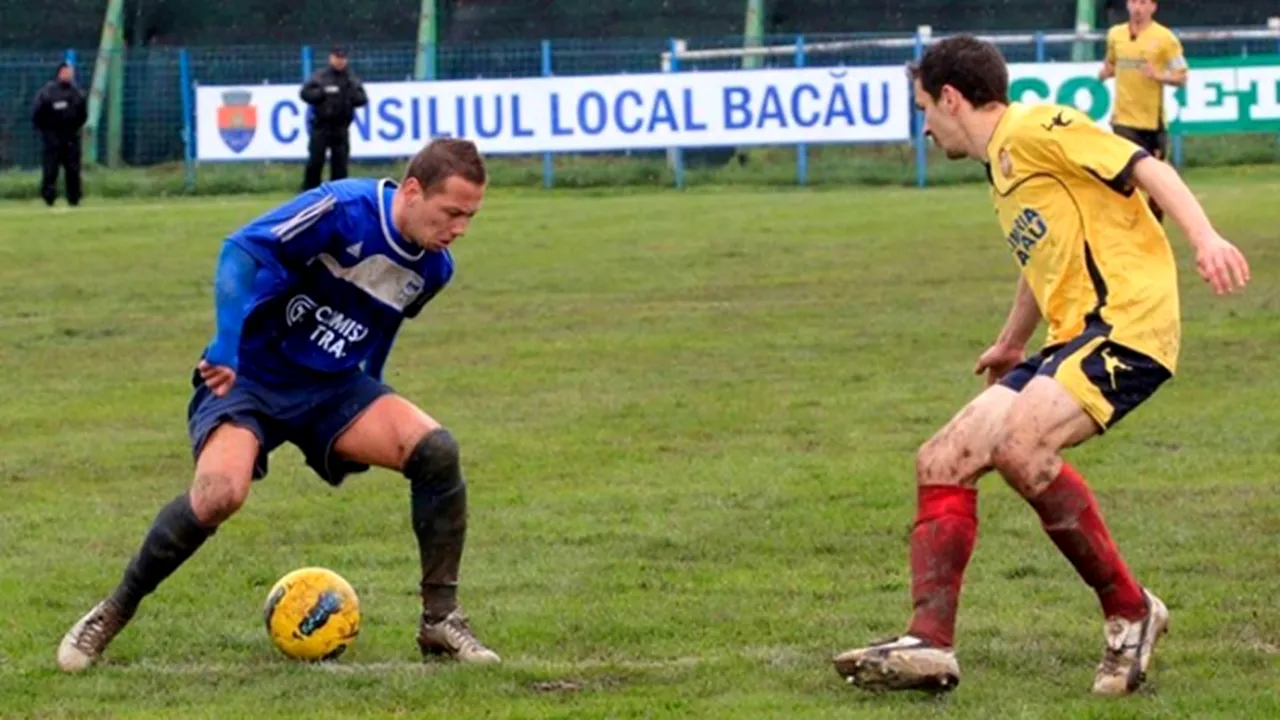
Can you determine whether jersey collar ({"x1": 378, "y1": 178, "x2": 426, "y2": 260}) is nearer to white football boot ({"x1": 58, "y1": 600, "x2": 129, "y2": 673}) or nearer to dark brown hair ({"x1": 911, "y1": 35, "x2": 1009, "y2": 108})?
white football boot ({"x1": 58, "y1": 600, "x2": 129, "y2": 673})

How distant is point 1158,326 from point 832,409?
5.84 m

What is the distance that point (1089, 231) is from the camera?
5.80 meters

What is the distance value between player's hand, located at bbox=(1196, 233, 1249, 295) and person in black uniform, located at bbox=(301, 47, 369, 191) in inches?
876

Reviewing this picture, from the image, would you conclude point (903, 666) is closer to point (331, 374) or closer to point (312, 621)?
point (312, 621)

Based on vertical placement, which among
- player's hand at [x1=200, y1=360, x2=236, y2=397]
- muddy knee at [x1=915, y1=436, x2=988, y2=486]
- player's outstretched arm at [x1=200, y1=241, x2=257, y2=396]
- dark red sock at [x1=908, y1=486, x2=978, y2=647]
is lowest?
dark red sock at [x1=908, y1=486, x2=978, y2=647]

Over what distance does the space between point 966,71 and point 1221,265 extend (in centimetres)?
87

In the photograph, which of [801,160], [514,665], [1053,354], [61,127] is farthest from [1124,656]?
[801,160]

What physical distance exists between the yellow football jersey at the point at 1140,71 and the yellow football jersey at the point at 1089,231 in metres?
12.3

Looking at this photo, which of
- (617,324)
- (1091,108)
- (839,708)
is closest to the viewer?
(839,708)

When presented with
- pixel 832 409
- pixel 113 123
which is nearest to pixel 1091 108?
pixel 113 123

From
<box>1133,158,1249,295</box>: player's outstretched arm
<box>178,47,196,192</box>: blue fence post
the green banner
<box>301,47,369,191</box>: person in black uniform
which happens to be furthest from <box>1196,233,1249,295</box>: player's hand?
<box>178,47,196,192</box>: blue fence post

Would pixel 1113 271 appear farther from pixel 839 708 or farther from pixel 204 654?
pixel 204 654

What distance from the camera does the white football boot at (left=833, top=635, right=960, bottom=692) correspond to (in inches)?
224

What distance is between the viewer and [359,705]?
590 centimetres
